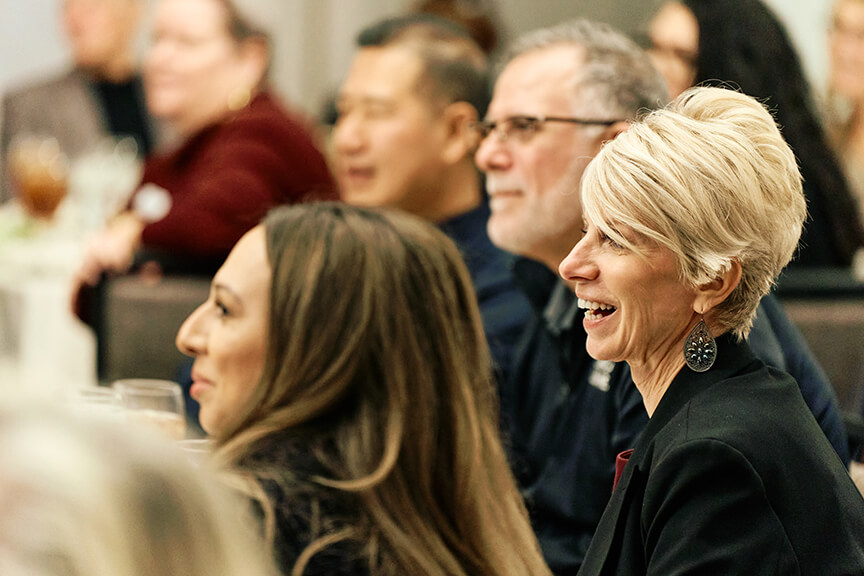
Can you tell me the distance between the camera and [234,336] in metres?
1.58

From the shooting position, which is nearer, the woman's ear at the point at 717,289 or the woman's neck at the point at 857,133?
the woman's ear at the point at 717,289

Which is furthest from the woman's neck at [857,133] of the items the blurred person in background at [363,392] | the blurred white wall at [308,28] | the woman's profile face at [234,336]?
the woman's profile face at [234,336]

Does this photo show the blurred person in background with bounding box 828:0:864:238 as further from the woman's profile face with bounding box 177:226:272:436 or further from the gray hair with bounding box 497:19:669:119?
the woman's profile face with bounding box 177:226:272:436

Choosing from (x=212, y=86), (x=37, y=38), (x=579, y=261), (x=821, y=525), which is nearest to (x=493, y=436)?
(x=579, y=261)

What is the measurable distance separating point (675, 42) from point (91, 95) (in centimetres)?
359

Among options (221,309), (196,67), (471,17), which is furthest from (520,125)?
(471,17)

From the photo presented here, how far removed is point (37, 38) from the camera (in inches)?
249

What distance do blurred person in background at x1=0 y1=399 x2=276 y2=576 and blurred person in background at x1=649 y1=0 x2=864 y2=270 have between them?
1798 mm

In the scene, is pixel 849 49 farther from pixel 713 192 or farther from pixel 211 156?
pixel 713 192

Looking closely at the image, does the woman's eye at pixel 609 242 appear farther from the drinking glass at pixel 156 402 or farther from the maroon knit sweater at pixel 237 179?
the maroon knit sweater at pixel 237 179

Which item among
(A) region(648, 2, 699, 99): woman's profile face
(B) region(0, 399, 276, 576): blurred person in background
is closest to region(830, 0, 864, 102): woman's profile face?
(A) region(648, 2, 699, 99): woman's profile face

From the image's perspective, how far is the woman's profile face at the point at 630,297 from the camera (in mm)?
1102

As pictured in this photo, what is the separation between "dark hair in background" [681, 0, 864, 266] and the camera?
2.42 m

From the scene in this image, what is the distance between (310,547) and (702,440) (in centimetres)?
51
